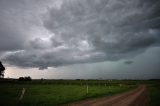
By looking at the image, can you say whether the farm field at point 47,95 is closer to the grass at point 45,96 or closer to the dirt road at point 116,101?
the grass at point 45,96

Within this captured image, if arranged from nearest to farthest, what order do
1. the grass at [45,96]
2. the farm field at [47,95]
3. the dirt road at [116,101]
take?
the dirt road at [116,101] → the grass at [45,96] → the farm field at [47,95]

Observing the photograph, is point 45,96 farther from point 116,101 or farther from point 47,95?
point 116,101

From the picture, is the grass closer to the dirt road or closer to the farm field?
the farm field

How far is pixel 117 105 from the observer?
19.0 meters

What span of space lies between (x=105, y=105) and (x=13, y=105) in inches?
371

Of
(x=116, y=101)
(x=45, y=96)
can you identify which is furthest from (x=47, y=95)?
(x=116, y=101)

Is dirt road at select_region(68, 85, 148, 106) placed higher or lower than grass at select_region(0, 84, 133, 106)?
lower

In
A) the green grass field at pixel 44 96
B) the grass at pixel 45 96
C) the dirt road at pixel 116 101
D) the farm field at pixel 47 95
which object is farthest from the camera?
the farm field at pixel 47 95

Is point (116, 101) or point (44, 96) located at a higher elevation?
point (44, 96)

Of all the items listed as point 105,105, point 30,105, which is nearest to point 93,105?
point 105,105

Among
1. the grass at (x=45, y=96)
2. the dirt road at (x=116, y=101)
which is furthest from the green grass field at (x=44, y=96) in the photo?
the dirt road at (x=116, y=101)

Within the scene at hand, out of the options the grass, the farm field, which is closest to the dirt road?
the farm field

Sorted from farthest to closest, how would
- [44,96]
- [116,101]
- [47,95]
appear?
[47,95], [44,96], [116,101]

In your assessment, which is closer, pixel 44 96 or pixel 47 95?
pixel 44 96
